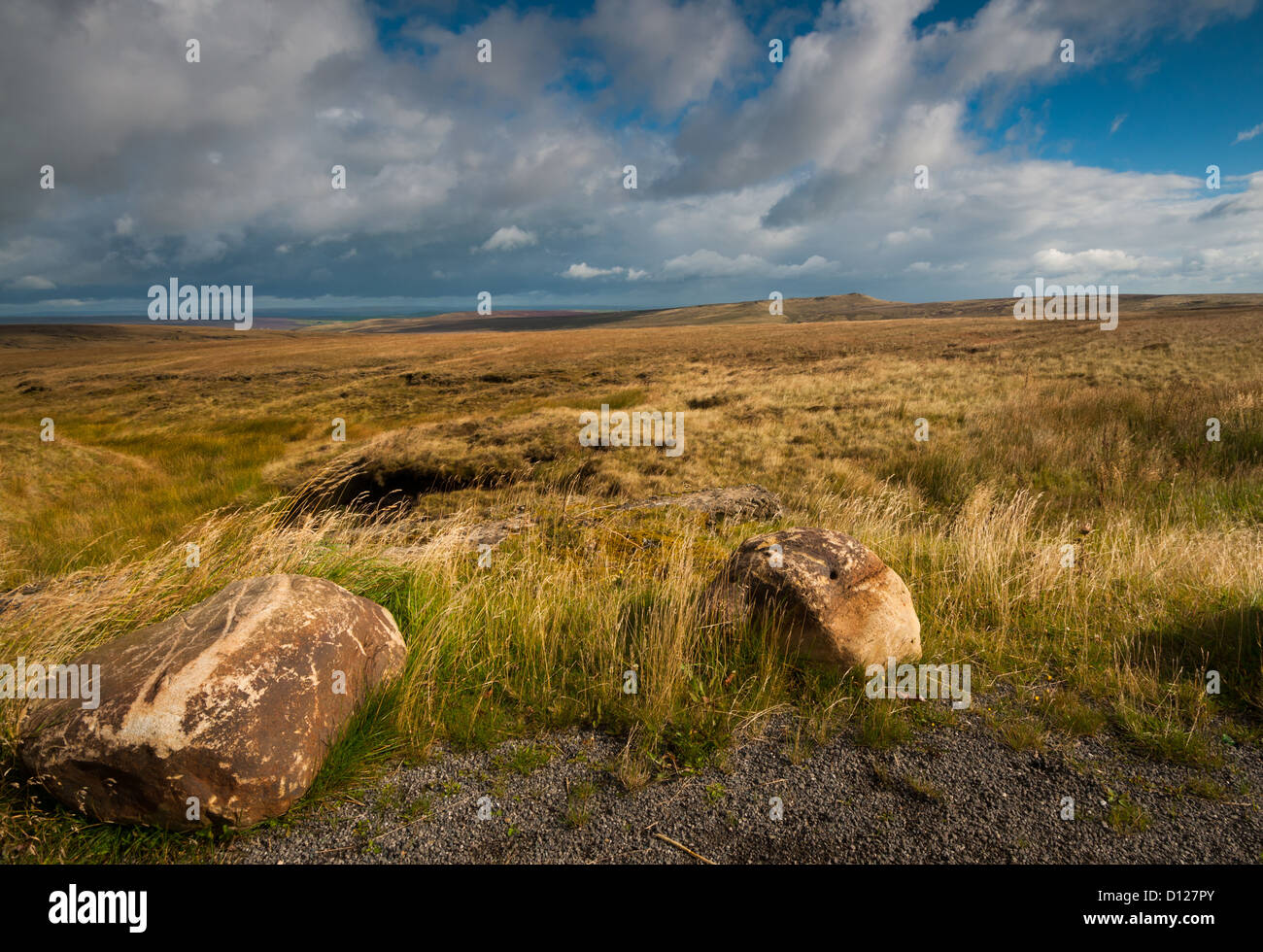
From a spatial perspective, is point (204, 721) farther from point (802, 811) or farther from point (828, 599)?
point (828, 599)

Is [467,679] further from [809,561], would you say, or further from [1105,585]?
[1105,585]

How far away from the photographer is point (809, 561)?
4480 millimetres

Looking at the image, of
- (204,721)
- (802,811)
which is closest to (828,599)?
(802,811)

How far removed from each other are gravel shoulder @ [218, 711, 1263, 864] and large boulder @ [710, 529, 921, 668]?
788 millimetres

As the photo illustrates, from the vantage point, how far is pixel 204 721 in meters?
2.97

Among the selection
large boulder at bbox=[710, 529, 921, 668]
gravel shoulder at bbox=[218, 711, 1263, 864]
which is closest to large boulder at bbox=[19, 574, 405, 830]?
gravel shoulder at bbox=[218, 711, 1263, 864]

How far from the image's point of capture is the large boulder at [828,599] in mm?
4234

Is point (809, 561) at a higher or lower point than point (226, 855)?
higher

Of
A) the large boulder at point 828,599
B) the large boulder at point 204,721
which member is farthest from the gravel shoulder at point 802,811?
the large boulder at point 828,599

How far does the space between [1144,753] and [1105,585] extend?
2465mm

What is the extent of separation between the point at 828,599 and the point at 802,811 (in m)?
1.53
